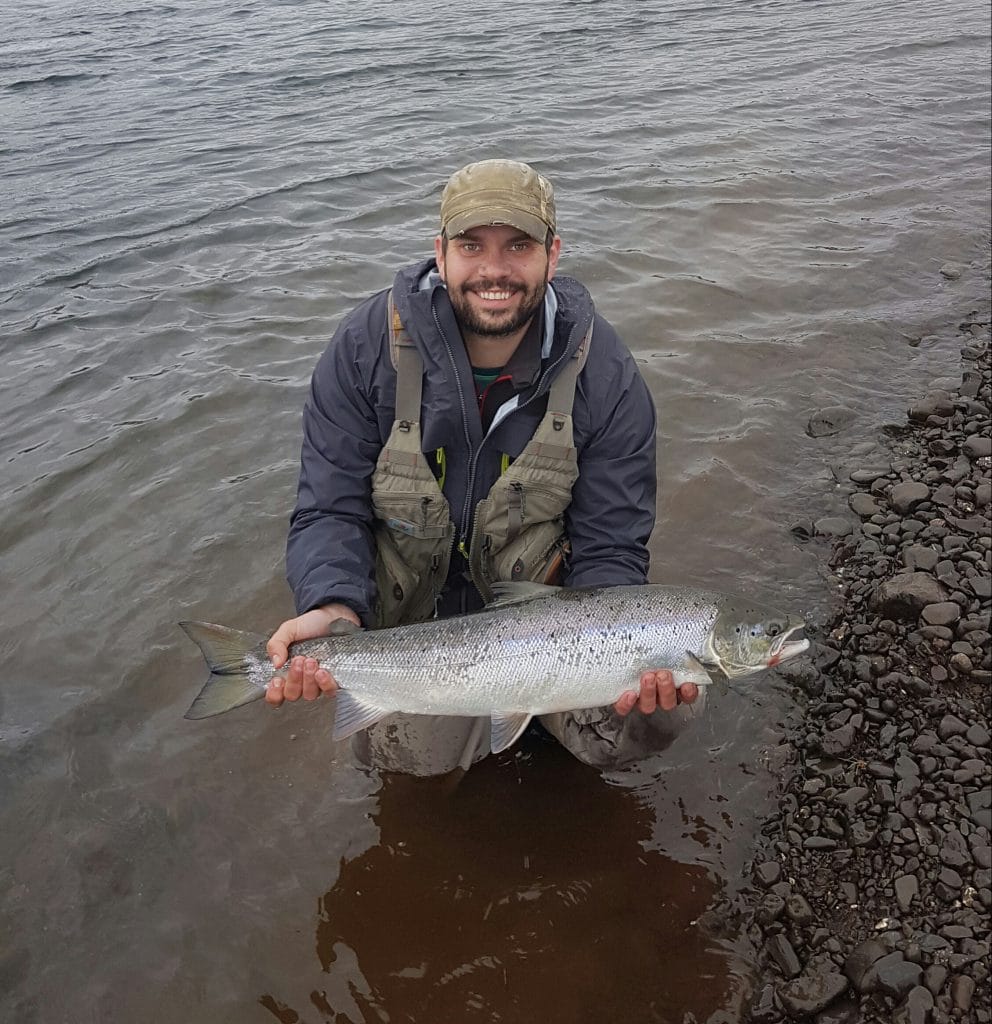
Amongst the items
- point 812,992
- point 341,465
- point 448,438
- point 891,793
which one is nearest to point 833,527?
point 891,793

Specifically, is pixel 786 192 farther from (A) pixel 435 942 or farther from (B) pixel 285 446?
(A) pixel 435 942

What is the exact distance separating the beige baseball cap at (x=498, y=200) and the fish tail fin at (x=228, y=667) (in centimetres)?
208

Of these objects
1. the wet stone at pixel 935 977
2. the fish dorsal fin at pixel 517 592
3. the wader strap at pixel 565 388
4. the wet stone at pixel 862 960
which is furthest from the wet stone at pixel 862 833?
the wader strap at pixel 565 388

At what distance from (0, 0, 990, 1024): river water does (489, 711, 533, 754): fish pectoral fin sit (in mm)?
882

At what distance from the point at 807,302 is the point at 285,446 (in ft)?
18.9

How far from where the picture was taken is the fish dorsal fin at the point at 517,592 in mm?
4078

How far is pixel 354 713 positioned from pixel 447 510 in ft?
3.57

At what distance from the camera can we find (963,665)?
4.91 meters

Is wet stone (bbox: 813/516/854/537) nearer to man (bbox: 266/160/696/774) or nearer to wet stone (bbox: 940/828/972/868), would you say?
man (bbox: 266/160/696/774)

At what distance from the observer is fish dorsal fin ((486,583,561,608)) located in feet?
13.4

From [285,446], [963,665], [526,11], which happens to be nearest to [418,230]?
[285,446]

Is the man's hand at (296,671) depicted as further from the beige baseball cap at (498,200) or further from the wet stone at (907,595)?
the wet stone at (907,595)

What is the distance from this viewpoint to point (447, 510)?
4516mm

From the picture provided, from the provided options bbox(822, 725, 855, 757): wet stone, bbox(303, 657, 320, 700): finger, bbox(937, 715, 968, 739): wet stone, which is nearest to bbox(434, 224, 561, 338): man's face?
bbox(303, 657, 320, 700): finger
